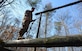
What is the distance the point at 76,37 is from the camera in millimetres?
3135

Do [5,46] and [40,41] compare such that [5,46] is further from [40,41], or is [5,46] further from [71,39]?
[71,39]

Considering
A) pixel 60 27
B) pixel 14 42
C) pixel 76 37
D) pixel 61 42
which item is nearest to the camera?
pixel 76 37

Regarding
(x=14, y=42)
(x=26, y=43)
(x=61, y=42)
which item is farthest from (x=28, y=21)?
(x=61, y=42)

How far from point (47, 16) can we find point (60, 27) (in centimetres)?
534

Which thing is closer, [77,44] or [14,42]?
[77,44]

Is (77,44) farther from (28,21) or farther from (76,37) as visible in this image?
(28,21)

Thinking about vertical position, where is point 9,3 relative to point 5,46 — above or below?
above

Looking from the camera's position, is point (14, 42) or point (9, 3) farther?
point (9, 3)

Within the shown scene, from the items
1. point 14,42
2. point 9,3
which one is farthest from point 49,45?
point 9,3

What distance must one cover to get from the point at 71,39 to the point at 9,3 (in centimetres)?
1115

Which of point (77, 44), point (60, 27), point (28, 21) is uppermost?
point (60, 27)

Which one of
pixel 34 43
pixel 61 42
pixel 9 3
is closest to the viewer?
pixel 61 42

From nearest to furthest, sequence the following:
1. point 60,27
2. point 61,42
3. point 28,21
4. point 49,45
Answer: point 61,42 < point 49,45 < point 28,21 < point 60,27

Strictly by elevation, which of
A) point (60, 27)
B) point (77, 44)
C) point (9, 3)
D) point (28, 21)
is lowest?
point (77, 44)
